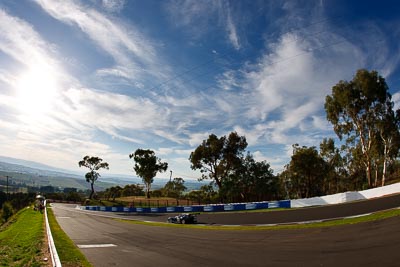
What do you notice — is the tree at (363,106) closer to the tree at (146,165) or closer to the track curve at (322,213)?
the track curve at (322,213)

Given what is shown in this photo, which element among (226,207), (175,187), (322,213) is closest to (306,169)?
(226,207)

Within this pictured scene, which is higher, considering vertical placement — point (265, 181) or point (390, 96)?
point (390, 96)

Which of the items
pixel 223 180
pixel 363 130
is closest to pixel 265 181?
pixel 223 180

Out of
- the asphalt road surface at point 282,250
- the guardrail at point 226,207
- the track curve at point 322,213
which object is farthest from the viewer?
the guardrail at point 226,207

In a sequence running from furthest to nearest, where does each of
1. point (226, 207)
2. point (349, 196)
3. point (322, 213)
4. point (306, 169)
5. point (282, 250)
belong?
1. point (306, 169)
2. point (226, 207)
3. point (349, 196)
4. point (322, 213)
5. point (282, 250)

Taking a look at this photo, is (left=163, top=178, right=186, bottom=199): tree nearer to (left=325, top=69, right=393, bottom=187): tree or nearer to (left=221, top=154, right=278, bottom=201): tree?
(left=221, top=154, right=278, bottom=201): tree

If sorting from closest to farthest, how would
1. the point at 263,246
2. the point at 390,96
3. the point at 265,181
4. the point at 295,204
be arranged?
the point at 263,246 < the point at 295,204 < the point at 390,96 < the point at 265,181

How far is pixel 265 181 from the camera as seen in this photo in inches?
2815

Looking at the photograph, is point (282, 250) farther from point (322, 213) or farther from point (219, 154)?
point (219, 154)

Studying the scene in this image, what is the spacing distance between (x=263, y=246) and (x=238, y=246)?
153cm

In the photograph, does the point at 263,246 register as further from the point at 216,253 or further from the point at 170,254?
the point at 170,254

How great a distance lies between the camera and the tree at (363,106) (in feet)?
163

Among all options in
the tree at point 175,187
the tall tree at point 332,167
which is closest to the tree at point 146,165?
the tree at point 175,187

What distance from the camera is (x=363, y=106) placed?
52.1 metres
